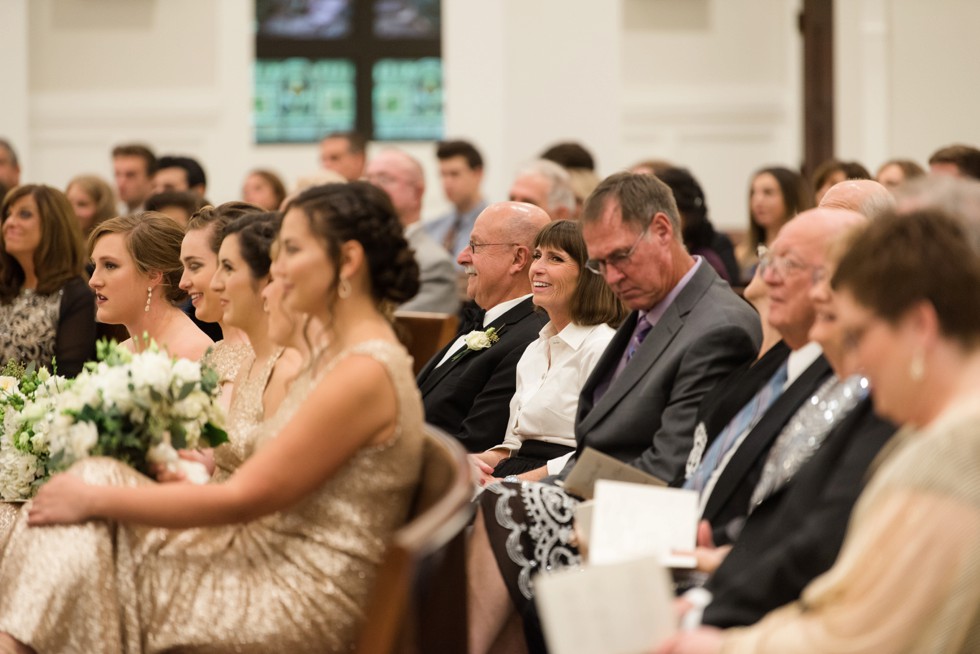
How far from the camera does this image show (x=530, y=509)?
3.65 m

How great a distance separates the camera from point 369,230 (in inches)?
120

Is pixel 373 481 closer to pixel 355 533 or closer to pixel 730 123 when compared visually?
pixel 355 533

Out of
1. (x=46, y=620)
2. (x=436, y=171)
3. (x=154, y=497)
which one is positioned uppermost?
(x=436, y=171)

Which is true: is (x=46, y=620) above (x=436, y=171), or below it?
below

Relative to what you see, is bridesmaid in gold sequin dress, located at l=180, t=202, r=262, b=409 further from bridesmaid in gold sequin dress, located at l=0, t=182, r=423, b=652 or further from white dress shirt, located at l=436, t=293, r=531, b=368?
bridesmaid in gold sequin dress, located at l=0, t=182, r=423, b=652

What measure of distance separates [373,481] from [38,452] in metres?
1.34

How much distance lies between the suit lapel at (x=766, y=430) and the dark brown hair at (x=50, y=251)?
12.8 ft

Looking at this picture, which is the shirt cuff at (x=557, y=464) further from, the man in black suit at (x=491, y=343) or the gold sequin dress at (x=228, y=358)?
the gold sequin dress at (x=228, y=358)

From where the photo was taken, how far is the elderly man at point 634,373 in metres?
3.62

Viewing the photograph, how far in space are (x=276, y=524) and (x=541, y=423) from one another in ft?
5.22

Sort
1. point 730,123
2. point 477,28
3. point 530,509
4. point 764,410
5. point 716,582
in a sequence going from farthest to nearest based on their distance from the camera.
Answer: point 730,123 → point 477,28 → point 530,509 → point 764,410 → point 716,582

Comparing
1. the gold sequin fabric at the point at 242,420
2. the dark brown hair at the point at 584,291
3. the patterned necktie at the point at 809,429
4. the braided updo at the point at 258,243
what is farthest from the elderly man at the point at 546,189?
the patterned necktie at the point at 809,429

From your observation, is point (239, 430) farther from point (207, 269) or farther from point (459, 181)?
point (459, 181)

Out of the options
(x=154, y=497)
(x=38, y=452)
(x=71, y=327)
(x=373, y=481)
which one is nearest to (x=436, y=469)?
(x=373, y=481)
